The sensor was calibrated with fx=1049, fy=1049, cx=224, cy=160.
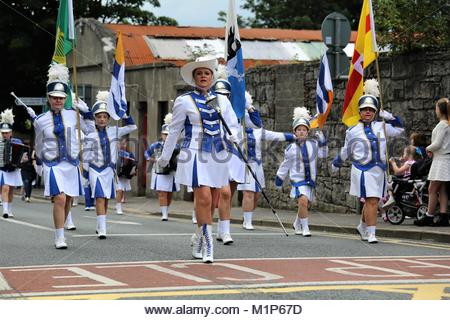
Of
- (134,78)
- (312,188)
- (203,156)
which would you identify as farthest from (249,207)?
(134,78)

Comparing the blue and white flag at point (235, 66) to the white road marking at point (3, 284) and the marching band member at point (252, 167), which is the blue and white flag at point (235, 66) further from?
the white road marking at point (3, 284)

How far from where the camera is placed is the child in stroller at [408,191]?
17494 millimetres

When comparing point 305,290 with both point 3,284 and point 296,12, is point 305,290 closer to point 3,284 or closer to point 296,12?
point 3,284

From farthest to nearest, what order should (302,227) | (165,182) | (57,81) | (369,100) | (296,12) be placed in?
(296,12), (165,182), (302,227), (369,100), (57,81)

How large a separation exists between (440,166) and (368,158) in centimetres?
227

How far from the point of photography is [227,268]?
1068 centimetres

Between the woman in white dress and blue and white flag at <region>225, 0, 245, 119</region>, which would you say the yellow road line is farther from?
the woman in white dress

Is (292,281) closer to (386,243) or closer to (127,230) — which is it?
(386,243)

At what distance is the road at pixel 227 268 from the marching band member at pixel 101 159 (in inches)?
21.2

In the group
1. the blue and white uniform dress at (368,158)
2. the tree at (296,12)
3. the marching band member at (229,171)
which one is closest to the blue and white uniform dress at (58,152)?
the marching band member at (229,171)

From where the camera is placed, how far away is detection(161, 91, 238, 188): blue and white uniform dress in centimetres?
1144

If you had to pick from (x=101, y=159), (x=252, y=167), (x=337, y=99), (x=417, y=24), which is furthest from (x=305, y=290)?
(x=337, y=99)

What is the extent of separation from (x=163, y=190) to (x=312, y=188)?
595cm

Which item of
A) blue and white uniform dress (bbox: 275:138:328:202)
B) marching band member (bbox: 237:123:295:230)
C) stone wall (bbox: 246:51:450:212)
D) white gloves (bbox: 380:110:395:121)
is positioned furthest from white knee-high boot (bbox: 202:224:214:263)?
stone wall (bbox: 246:51:450:212)
